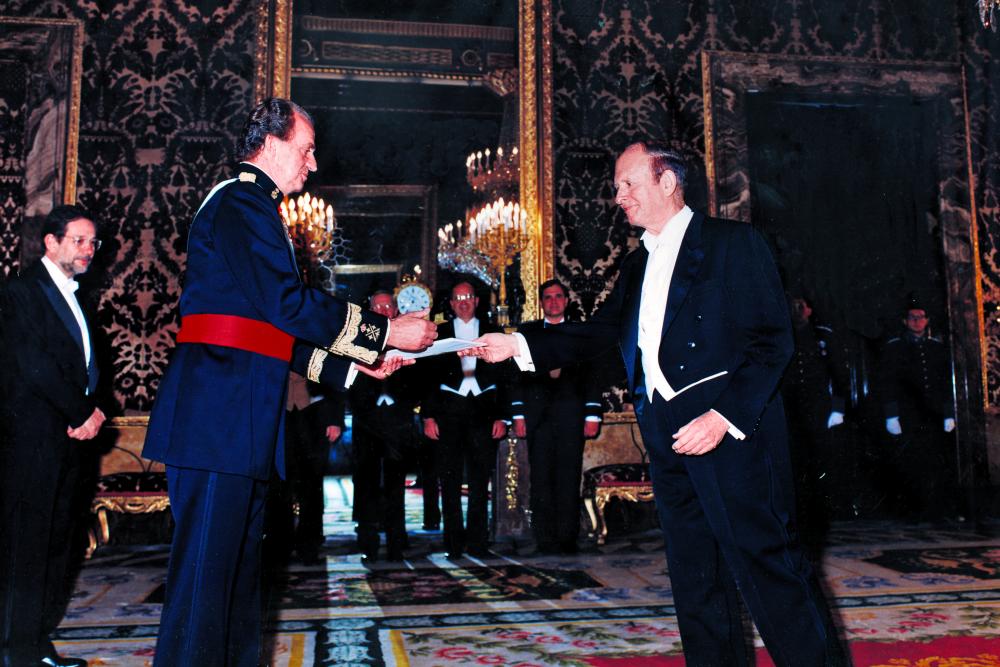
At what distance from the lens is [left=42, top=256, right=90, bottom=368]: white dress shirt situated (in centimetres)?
309

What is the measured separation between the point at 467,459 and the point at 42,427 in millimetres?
2835

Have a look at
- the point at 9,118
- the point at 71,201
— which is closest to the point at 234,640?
the point at 71,201

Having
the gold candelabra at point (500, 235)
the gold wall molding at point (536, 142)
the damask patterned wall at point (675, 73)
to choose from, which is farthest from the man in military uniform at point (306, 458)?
the damask patterned wall at point (675, 73)

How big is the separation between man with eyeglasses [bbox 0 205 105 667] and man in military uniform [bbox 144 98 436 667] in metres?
1.15

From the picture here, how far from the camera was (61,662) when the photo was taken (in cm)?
281

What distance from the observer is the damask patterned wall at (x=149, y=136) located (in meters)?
6.02

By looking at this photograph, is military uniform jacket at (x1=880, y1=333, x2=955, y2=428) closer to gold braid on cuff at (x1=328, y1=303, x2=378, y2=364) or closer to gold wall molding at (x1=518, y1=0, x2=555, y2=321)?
gold wall molding at (x1=518, y1=0, x2=555, y2=321)

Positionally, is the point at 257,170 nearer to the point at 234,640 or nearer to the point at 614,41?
the point at 234,640

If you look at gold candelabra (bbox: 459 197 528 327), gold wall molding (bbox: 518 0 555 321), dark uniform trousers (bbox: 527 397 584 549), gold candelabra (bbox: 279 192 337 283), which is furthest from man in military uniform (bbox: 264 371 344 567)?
Answer: gold wall molding (bbox: 518 0 555 321)

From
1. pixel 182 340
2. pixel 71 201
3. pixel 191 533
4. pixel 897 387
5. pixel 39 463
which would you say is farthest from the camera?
pixel 897 387

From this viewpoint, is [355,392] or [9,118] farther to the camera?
[9,118]

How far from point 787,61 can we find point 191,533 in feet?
20.8

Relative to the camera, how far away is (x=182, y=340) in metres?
2.12

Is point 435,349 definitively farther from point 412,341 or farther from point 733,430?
point 733,430
